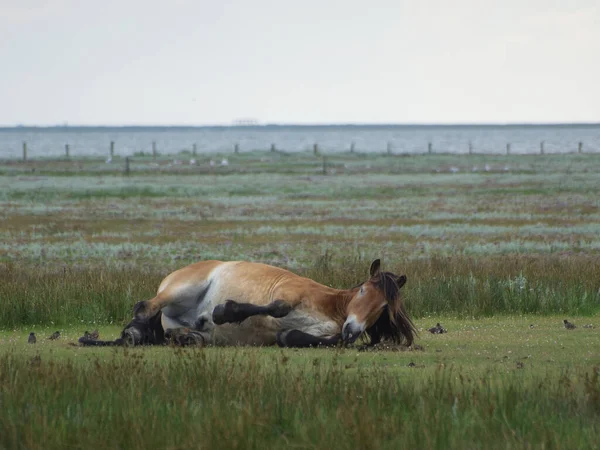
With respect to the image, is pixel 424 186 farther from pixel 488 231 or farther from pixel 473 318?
pixel 473 318

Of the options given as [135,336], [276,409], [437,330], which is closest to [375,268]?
[437,330]

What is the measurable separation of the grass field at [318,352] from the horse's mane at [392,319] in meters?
0.29

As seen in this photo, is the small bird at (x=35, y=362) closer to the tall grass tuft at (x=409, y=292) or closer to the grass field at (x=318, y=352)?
the grass field at (x=318, y=352)

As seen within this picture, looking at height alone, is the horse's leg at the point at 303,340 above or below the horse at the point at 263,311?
below

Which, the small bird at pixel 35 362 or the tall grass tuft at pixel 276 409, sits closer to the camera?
the tall grass tuft at pixel 276 409

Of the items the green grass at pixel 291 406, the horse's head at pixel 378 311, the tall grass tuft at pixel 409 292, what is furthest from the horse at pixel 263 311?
the tall grass tuft at pixel 409 292

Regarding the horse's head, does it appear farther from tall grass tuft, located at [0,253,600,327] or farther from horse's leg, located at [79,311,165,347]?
tall grass tuft, located at [0,253,600,327]

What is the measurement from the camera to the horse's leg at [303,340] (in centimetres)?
1255

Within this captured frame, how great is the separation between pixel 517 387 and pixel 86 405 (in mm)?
3787

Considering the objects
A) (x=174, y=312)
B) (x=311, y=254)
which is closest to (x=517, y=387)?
(x=174, y=312)

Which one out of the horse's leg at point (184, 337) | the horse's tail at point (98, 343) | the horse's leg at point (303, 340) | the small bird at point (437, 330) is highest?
the horse's leg at point (303, 340)

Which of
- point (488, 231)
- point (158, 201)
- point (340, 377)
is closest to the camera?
point (340, 377)

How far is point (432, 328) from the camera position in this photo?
14531mm

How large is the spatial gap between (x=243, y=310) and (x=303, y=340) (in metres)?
0.81
